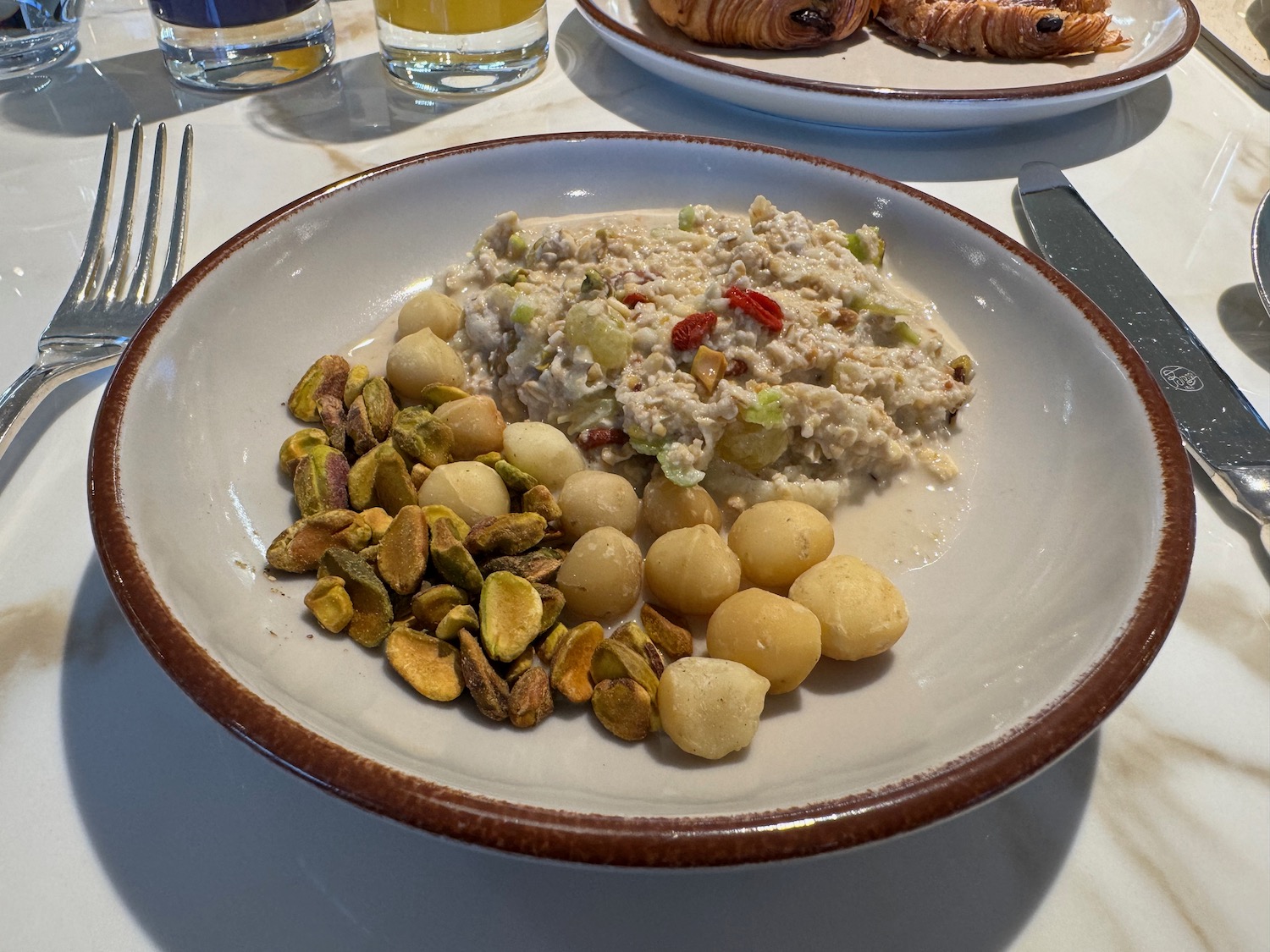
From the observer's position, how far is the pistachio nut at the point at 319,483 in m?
1.19

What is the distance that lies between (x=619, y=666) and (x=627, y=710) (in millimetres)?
53

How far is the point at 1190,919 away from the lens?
0.91 meters

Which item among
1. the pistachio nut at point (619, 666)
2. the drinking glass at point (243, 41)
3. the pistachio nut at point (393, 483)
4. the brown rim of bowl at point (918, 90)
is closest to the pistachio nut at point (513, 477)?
the pistachio nut at point (393, 483)

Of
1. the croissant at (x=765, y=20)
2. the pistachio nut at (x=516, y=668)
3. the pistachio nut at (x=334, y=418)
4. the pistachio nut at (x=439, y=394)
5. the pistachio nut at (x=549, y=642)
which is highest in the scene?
the croissant at (x=765, y=20)

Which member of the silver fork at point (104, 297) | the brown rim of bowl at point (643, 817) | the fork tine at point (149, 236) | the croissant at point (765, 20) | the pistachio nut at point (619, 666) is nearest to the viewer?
the brown rim of bowl at point (643, 817)

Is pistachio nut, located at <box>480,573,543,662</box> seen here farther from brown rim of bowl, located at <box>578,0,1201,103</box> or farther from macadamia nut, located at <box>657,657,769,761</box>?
brown rim of bowl, located at <box>578,0,1201,103</box>

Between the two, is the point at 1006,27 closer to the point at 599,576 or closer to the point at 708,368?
the point at 708,368

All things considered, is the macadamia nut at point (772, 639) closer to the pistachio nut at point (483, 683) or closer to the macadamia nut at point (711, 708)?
the macadamia nut at point (711, 708)

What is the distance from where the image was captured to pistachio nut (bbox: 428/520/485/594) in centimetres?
109

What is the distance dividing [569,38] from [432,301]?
1.51 m

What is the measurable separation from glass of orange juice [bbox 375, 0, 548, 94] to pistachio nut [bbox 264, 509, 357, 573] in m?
1.50

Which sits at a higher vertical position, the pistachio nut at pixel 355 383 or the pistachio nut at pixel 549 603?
the pistachio nut at pixel 355 383

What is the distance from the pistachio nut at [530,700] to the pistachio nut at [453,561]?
16 cm

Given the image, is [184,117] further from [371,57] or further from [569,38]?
[569,38]
